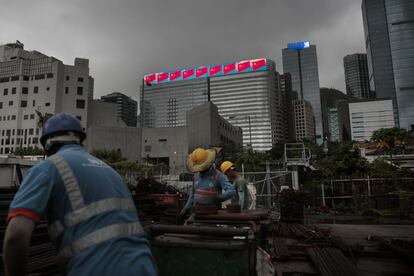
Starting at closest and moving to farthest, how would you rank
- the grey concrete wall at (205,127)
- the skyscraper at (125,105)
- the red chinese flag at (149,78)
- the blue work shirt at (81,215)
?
1. the blue work shirt at (81,215)
2. the grey concrete wall at (205,127)
3. the red chinese flag at (149,78)
4. the skyscraper at (125,105)

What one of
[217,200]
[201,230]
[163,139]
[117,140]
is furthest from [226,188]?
[117,140]

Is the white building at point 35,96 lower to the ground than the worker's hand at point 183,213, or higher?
higher

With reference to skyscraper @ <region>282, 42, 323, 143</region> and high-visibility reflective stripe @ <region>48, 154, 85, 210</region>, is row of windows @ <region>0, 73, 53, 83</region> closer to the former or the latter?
high-visibility reflective stripe @ <region>48, 154, 85, 210</region>

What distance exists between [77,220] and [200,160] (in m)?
3.53

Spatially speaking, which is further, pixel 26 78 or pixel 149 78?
pixel 149 78

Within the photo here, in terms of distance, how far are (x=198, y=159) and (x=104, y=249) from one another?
3.54m

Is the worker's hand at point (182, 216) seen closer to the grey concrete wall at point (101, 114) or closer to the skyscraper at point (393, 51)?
the grey concrete wall at point (101, 114)

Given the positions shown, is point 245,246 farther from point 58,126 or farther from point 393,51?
point 393,51

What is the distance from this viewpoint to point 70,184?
5.41 ft

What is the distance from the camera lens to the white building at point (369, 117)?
370ft

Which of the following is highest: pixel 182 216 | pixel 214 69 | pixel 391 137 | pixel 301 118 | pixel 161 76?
pixel 214 69

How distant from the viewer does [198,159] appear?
16.8ft

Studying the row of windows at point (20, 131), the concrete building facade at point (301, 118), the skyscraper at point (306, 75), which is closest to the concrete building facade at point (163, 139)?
the row of windows at point (20, 131)

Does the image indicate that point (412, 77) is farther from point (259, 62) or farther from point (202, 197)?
point (202, 197)
